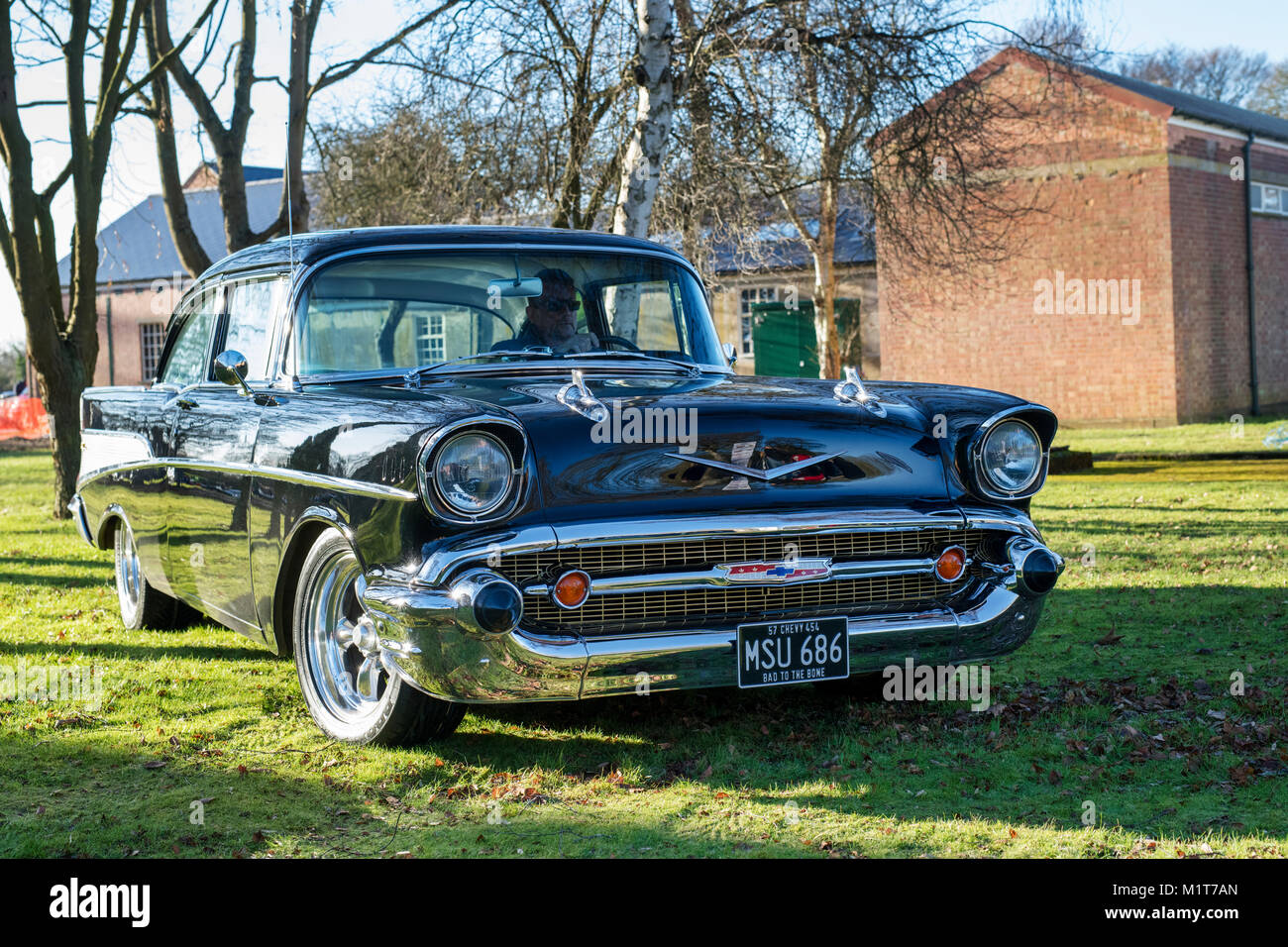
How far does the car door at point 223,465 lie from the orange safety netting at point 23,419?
26.5 m

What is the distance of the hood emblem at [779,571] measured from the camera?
13.3 ft

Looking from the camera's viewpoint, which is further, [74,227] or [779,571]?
[74,227]

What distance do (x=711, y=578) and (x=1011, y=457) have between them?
122 centimetres

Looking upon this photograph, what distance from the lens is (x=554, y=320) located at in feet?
17.1

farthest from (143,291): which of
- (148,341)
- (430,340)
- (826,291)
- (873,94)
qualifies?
(430,340)

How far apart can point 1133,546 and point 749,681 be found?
19.3 feet

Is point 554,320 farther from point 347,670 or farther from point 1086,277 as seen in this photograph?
point 1086,277

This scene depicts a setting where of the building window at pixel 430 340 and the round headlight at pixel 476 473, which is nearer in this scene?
the round headlight at pixel 476 473

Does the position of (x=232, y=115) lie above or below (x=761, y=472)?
above

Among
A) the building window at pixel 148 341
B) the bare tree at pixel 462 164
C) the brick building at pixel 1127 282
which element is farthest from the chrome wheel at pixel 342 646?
the building window at pixel 148 341

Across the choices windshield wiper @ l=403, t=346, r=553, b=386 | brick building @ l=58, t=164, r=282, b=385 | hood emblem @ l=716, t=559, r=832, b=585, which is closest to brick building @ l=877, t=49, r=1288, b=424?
windshield wiper @ l=403, t=346, r=553, b=386

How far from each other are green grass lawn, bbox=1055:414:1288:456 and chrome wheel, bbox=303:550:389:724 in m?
13.5

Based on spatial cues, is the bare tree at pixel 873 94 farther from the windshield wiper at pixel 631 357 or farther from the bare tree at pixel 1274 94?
the bare tree at pixel 1274 94
